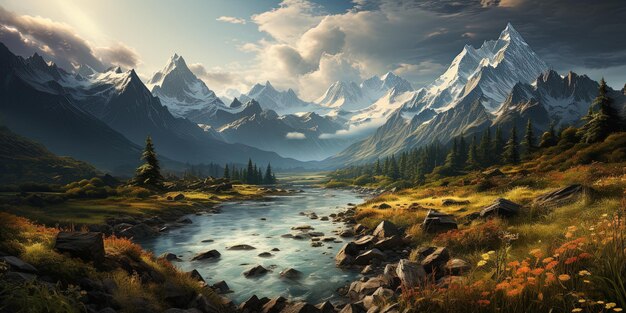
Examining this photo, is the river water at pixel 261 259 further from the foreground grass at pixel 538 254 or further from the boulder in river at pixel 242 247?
the foreground grass at pixel 538 254

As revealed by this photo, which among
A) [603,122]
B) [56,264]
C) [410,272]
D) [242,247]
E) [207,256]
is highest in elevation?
[603,122]

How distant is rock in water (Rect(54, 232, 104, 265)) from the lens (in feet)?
41.8

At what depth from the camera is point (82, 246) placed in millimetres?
12875

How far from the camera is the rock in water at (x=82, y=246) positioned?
12.7 meters

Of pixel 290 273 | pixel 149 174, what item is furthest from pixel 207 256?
pixel 149 174

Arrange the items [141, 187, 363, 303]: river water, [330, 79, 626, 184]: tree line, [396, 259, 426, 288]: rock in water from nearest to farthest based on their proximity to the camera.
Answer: [396, 259, 426, 288]: rock in water, [141, 187, 363, 303]: river water, [330, 79, 626, 184]: tree line

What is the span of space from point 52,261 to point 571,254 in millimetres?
15162

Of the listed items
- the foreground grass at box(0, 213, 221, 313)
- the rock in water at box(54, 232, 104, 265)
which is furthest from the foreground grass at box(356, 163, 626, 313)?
the rock in water at box(54, 232, 104, 265)

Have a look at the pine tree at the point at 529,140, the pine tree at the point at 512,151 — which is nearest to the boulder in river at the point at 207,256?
the pine tree at the point at 512,151

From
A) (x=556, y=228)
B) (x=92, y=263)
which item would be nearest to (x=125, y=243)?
(x=92, y=263)

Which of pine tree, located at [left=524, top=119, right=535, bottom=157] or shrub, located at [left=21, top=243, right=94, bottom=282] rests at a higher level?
pine tree, located at [left=524, top=119, right=535, bottom=157]

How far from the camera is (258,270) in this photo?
24266mm

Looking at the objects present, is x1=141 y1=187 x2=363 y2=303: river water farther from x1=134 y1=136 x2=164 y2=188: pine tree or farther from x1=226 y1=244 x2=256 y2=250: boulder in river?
x1=134 y1=136 x2=164 y2=188: pine tree

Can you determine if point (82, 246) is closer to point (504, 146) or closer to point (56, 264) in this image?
point (56, 264)
